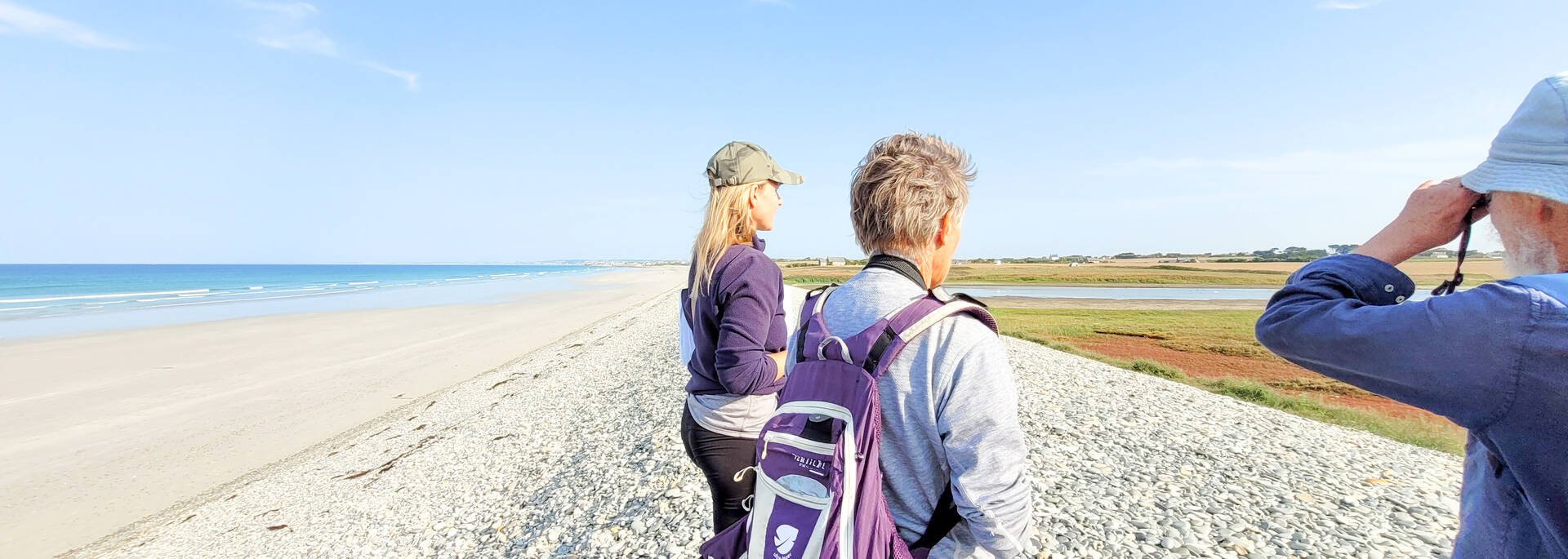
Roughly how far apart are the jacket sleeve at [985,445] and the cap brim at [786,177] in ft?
4.61

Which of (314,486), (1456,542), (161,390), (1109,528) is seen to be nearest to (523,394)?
(314,486)

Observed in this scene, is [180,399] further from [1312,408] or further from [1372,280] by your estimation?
[1312,408]

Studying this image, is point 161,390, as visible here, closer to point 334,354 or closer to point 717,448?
point 334,354

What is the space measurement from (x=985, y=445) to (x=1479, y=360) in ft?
2.71

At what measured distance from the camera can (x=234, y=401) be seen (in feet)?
41.0

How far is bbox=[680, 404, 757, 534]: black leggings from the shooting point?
2.52m

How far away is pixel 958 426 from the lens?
150cm

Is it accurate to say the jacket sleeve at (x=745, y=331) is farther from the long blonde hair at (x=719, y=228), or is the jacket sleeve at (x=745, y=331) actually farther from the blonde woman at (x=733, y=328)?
the long blonde hair at (x=719, y=228)

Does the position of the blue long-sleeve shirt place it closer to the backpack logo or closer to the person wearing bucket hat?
the person wearing bucket hat

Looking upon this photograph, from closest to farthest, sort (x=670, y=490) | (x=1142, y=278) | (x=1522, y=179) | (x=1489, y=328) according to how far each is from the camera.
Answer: (x=1489, y=328)
(x=1522, y=179)
(x=670, y=490)
(x=1142, y=278)

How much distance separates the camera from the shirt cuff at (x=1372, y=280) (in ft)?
3.71

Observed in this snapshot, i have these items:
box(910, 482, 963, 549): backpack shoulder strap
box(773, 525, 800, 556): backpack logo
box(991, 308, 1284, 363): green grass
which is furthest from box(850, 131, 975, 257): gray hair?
box(991, 308, 1284, 363): green grass

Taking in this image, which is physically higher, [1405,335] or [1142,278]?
[1405,335]

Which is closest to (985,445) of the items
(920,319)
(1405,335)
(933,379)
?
(933,379)
